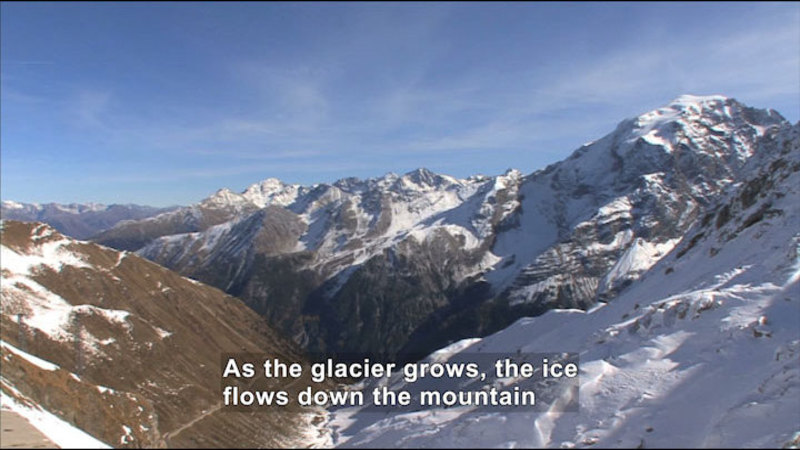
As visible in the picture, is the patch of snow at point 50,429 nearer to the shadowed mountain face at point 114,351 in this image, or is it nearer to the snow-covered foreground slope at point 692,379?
the shadowed mountain face at point 114,351

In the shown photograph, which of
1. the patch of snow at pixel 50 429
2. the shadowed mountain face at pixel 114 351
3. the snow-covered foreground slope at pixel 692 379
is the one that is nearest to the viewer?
the snow-covered foreground slope at pixel 692 379

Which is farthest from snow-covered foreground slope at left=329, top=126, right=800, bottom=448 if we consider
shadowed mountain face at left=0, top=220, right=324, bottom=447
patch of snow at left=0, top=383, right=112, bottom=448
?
shadowed mountain face at left=0, top=220, right=324, bottom=447

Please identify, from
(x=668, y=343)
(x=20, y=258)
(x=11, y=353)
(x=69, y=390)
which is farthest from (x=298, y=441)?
(x=20, y=258)

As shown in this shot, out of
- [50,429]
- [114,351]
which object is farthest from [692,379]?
[114,351]

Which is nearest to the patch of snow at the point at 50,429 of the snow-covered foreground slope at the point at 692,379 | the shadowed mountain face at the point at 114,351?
the shadowed mountain face at the point at 114,351

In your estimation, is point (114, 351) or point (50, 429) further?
point (114, 351)

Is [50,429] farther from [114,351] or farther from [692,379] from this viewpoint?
[114,351]
